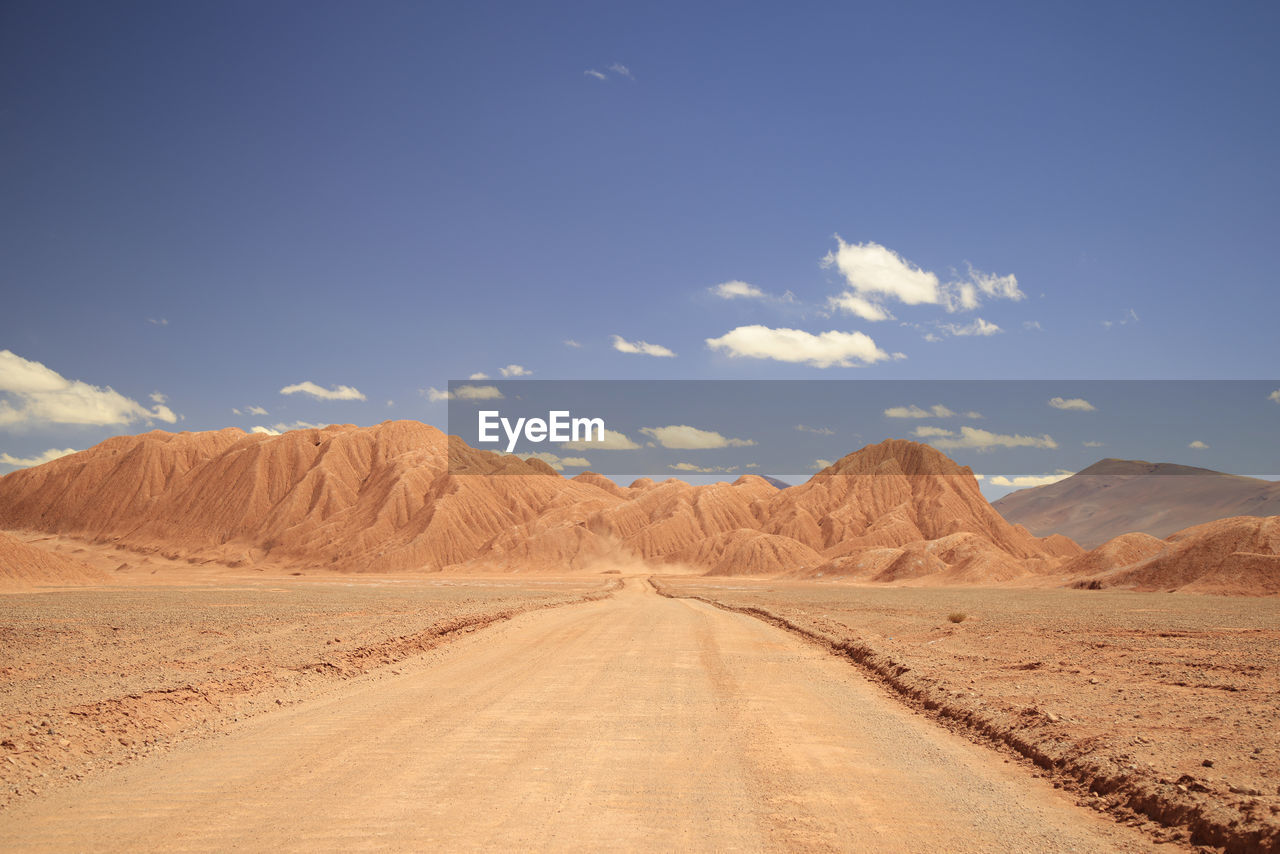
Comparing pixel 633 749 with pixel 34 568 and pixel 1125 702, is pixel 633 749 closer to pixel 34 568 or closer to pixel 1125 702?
pixel 1125 702

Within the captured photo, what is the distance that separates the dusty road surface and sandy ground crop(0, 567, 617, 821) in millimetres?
875

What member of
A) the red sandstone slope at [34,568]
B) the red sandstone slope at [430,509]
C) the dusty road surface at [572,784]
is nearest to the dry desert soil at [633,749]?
the dusty road surface at [572,784]

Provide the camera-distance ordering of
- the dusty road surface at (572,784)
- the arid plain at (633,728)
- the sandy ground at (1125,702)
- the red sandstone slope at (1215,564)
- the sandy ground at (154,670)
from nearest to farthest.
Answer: the dusty road surface at (572,784) < the arid plain at (633,728) < the sandy ground at (1125,702) < the sandy ground at (154,670) < the red sandstone slope at (1215,564)

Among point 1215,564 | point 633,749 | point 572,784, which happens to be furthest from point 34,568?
point 1215,564

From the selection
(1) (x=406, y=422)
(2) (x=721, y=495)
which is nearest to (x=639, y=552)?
(2) (x=721, y=495)

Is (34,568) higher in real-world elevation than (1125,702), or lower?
lower

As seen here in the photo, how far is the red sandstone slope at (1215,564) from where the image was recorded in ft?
186

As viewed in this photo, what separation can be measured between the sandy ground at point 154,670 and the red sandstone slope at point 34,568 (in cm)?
3122

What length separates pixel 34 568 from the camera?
201 ft

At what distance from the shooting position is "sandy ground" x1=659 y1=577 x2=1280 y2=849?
6988 mm

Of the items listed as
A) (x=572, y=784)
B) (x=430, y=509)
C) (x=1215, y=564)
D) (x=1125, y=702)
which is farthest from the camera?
(x=430, y=509)

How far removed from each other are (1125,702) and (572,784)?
9.41m

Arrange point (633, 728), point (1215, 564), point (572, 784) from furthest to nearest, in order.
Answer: point (1215, 564) < point (633, 728) < point (572, 784)

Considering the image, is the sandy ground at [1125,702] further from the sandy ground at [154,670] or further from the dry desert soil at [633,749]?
the sandy ground at [154,670]
